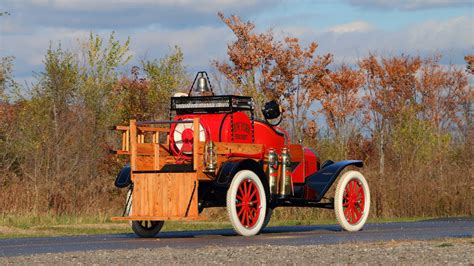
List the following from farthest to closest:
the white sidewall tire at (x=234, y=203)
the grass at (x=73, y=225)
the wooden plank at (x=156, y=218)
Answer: the grass at (x=73, y=225)
the white sidewall tire at (x=234, y=203)
the wooden plank at (x=156, y=218)

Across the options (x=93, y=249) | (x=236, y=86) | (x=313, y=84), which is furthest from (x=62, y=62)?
(x=93, y=249)

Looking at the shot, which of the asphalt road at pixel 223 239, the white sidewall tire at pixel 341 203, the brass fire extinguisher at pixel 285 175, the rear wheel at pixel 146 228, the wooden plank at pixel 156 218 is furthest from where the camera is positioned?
the white sidewall tire at pixel 341 203

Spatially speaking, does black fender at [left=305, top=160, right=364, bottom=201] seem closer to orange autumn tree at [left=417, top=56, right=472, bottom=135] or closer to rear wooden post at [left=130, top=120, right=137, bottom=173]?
rear wooden post at [left=130, top=120, right=137, bottom=173]

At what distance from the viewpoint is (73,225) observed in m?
23.3

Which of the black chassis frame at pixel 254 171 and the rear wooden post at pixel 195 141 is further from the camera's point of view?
the black chassis frame at pixel 254 171

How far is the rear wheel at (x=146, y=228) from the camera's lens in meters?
19.1

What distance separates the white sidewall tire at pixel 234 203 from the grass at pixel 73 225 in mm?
3989

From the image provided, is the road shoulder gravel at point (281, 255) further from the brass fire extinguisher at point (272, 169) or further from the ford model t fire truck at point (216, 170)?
the brass fire extinguisher at point (272, 169)

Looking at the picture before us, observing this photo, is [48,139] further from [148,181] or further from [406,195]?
[148,181]

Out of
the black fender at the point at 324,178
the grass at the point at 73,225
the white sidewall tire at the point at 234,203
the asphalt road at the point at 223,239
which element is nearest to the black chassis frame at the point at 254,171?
the black fender at the point at 324,178

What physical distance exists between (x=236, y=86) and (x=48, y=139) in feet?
58.0

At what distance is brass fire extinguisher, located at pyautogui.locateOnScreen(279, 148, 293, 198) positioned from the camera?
64.5 ft

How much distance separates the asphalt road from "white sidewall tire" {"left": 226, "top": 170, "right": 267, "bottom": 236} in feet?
0.55

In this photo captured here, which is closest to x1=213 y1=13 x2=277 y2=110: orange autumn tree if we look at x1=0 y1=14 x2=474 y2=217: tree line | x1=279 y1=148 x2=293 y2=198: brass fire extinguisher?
x1=0 y1=14 x2=474 y2=217: tree line
